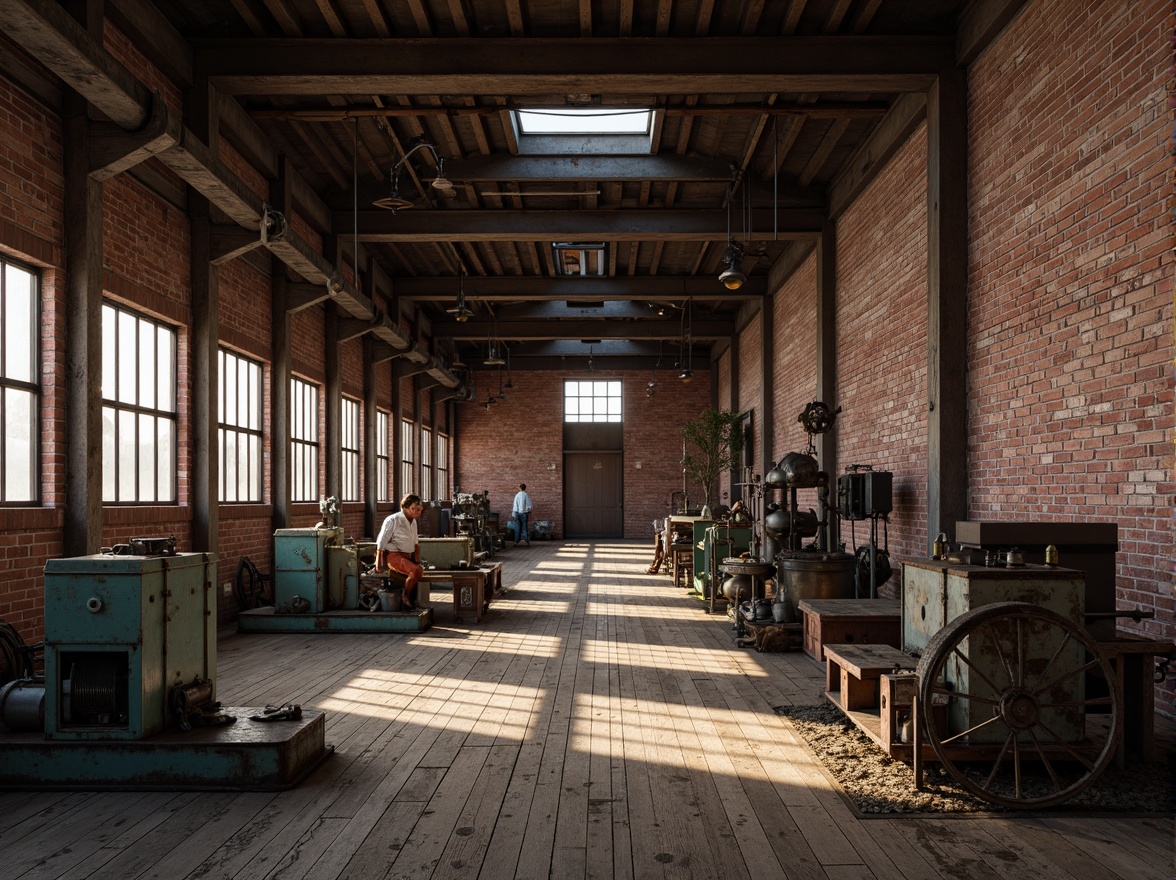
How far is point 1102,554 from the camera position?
4.35 m

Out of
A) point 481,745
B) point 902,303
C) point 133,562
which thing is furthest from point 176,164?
point 902,303

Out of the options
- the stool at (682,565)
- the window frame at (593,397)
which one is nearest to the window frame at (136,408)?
the stool at (682,565)

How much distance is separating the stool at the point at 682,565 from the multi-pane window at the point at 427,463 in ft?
26.5

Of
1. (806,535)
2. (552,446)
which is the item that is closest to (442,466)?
(552,446)

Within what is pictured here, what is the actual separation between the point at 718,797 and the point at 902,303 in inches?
233

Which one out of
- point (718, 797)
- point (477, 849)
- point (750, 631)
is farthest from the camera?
point (750, 631)

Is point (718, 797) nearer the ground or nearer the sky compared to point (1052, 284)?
nearer the ground

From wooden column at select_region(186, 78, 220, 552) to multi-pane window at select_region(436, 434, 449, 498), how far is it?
12433mm

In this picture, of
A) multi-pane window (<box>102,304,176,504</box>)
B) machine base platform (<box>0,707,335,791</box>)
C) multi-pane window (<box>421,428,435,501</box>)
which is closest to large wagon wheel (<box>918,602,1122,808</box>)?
machine base platform (<box>0,707,335,791</box>)

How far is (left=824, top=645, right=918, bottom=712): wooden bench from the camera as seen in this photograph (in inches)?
164

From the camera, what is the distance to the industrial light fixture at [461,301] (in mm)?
12000

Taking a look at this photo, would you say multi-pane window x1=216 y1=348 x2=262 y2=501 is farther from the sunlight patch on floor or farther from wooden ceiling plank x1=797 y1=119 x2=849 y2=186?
wooden ceiling plank x1=797 y1=119 x2=849 y2=186

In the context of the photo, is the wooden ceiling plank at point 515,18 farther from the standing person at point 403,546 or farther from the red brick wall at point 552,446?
the red brick wall at point 552,446

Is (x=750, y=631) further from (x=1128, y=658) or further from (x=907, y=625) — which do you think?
(x=1128, y=658)
